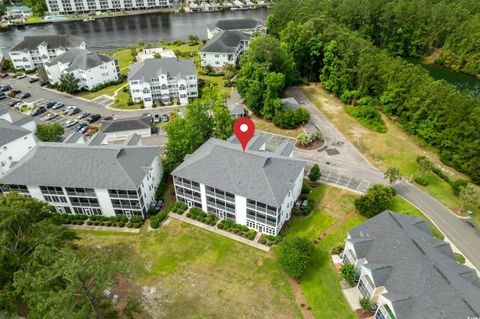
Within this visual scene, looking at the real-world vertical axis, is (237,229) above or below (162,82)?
below

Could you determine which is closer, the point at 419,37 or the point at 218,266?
A: the point at 218,266

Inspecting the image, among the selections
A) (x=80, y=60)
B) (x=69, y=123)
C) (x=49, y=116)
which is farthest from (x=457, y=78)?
(x=49, y=116)

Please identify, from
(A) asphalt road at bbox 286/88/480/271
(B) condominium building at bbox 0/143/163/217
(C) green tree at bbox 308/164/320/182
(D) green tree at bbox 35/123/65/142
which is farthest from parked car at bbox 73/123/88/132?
(C) green tree at bbox 308/164/320/182

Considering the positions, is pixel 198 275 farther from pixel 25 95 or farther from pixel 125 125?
pixel 25 95

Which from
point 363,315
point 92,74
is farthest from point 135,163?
point 92,74

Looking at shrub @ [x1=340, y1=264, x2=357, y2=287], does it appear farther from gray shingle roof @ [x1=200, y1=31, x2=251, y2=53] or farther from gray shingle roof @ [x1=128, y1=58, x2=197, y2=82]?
gray shingle roof @ [x1=200, y1=31, x2=251, y2=53]

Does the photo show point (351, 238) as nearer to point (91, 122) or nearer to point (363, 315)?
point (363, 315)
